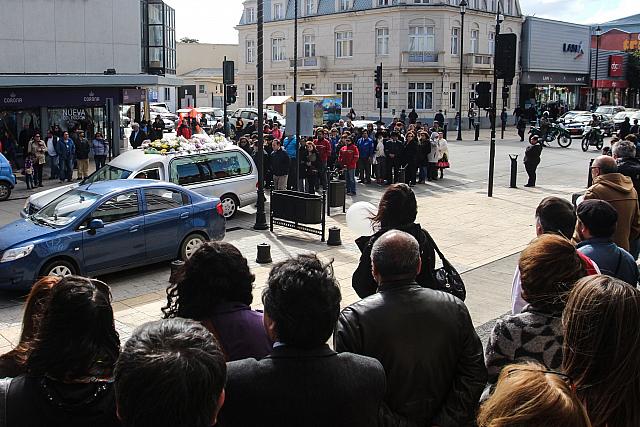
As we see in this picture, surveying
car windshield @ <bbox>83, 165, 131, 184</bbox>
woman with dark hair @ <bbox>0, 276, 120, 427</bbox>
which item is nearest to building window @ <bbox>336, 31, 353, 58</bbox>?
car windshield @ <bbox>83, 165, 131, 184</bbox>

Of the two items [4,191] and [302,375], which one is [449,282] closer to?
[302,375]

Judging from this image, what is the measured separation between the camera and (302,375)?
9.68 feet

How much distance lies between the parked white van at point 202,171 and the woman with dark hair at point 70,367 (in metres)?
12.2

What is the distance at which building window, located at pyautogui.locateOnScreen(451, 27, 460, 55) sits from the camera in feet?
178

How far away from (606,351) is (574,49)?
67.7 m

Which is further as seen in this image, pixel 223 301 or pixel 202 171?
pixel 202 171

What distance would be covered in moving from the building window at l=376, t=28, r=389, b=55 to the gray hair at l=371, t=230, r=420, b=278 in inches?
2055

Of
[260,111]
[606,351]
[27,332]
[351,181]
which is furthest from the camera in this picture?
[351,181]

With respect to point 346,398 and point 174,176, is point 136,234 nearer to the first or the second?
point 174,176

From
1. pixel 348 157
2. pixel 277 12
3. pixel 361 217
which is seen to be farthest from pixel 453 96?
pixel 361 217

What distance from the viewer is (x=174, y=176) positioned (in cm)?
1532

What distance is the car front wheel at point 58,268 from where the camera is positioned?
10.1 metres

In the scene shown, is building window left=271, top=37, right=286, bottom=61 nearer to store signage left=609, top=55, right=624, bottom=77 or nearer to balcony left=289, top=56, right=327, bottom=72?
balcony left=289, top=56, right=327, bottom=72

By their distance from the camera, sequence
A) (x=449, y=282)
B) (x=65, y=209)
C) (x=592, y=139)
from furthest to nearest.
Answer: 1. (x=592, y=139)
2. (x=65, y=209)
3. (x=449, y=282)
